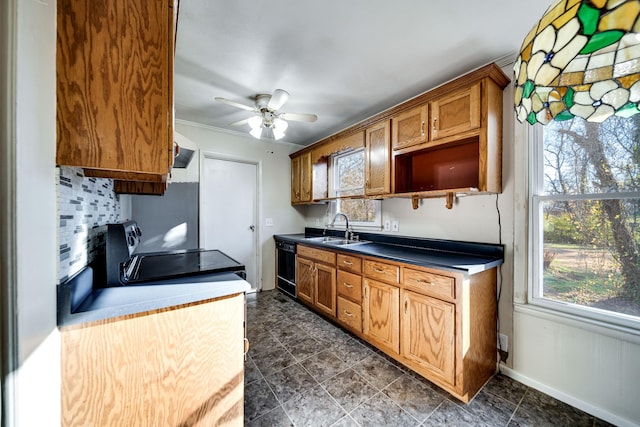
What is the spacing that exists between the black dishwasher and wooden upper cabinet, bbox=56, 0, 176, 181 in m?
2.51

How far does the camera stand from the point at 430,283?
5.65 feet

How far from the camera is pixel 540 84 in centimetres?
67

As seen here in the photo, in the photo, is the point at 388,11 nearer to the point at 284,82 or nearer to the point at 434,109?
the point at 434,109

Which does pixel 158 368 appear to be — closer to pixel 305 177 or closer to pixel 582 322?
pixel 582 322

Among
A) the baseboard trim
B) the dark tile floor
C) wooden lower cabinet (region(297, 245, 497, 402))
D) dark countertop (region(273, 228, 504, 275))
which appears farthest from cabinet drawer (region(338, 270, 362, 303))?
the baseboard trim

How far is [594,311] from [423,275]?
3.29 feet

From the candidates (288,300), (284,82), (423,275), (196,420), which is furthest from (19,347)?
(288,300)

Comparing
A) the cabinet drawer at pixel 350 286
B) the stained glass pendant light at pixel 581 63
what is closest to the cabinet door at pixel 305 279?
the cabinet drawer at pixel 350 286

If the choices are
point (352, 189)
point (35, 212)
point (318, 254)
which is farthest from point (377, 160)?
point (35, 212)

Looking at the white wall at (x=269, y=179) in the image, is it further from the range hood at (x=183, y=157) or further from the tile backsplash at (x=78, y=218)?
the tile backsplash at (x=78, y=218)

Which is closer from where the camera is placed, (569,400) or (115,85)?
(115,85)

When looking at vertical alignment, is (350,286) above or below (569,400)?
above

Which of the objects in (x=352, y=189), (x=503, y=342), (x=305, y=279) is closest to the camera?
(x=503, y=342)

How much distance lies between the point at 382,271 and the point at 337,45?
1745 millimetres
